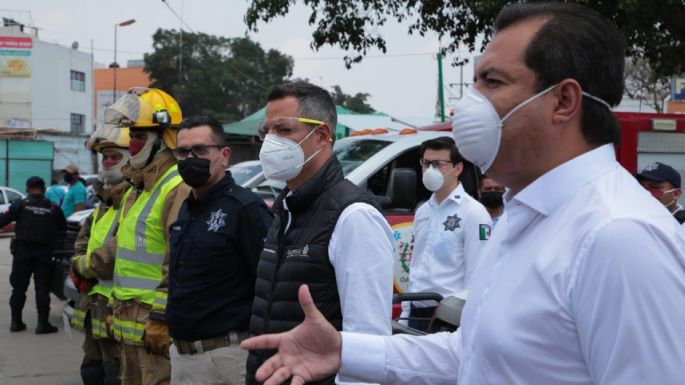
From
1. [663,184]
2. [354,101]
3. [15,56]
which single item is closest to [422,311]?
[663,184]

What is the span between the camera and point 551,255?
1.61m

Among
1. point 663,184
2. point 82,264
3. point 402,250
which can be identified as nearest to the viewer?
point 82,264

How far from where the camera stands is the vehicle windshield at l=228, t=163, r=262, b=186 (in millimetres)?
9359

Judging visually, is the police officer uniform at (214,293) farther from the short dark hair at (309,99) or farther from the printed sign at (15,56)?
the printed sign at (15,56)

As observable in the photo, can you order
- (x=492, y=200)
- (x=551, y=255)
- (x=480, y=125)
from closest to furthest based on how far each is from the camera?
(x=551, y=255) → (x=480, y=125) → (x=492, y=200)

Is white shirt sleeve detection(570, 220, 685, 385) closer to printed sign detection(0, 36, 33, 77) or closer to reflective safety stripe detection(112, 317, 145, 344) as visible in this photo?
reflective safety stripe detection(112, 317, 145, 344)

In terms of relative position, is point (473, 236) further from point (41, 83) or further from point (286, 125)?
point (41, 83)

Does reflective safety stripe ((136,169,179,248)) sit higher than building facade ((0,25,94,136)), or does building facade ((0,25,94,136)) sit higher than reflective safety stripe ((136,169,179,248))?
building facade ((0,25,94,136))

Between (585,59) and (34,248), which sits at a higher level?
(585,59)

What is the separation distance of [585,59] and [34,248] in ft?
33.4

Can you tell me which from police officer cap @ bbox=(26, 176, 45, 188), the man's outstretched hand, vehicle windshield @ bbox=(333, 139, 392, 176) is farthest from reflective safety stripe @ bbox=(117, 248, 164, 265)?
police officer cap @ bbox=(26, 176, 45, 188)

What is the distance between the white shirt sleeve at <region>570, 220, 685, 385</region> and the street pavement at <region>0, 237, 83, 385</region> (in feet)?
21.6

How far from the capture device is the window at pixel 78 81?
57.6m

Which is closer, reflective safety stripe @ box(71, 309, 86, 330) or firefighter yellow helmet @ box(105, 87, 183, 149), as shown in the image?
firefighter yellow helmet @ box(105, 87, 183, 149)
